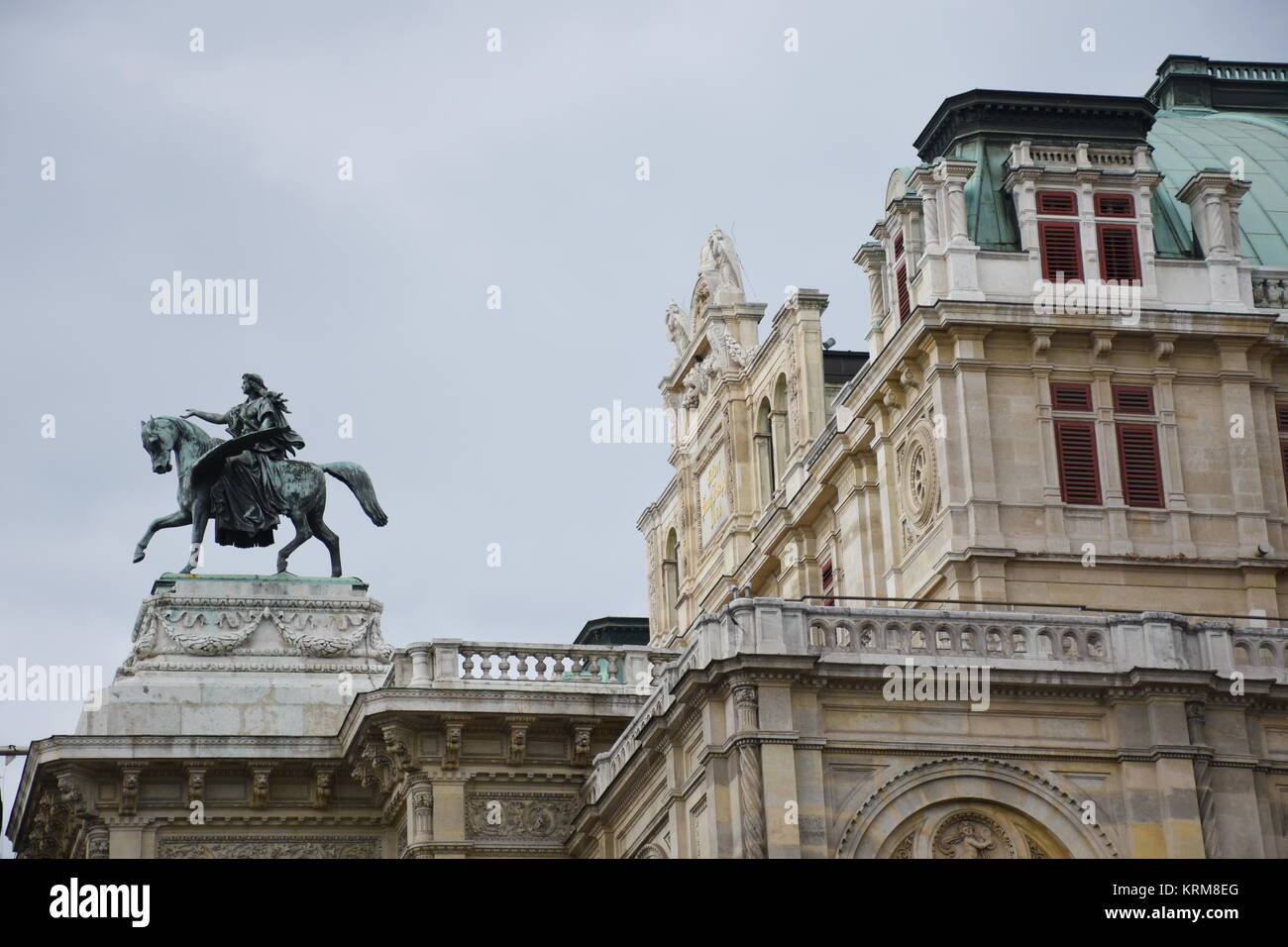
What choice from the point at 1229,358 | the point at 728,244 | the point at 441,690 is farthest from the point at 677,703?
the point at 728,244

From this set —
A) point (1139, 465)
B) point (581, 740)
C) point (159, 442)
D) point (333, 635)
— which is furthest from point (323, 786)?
point (1139, 465)

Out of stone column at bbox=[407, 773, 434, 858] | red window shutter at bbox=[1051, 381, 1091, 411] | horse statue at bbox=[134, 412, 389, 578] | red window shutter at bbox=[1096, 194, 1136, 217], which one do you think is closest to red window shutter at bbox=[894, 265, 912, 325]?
red window shutter at bbox=[1051, 381, 1091, 411]

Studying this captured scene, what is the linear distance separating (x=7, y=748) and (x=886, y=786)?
74.1 ft

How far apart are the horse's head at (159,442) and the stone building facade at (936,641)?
2849mm

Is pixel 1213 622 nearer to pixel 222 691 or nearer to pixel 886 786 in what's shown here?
pixel 886 786

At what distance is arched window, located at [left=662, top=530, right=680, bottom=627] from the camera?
266ft

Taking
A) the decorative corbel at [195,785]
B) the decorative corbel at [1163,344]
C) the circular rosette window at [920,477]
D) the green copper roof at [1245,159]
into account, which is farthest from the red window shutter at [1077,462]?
the decorative corbel at [195,785]

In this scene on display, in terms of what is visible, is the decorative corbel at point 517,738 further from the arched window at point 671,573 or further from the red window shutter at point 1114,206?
the arched window at point 671,573

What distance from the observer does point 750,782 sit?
46.5m

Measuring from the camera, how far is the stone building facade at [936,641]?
47625 millimetres

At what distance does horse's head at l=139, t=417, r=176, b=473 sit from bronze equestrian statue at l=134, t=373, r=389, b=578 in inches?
0.8

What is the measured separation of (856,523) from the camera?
64.5m

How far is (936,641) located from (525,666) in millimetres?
11472

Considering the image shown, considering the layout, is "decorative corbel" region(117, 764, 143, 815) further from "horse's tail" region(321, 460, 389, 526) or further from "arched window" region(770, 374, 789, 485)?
"arched window" region(770, 374, 789, 485)
